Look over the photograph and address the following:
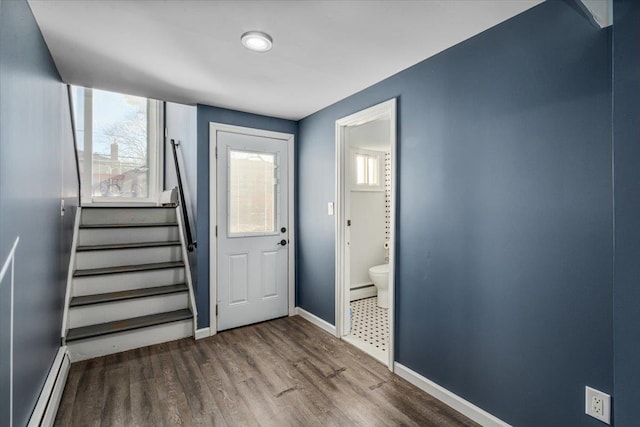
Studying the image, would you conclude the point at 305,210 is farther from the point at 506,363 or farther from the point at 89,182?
the point at 89,182

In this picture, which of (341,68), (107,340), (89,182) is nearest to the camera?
(341,68)

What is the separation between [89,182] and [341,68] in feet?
13.2

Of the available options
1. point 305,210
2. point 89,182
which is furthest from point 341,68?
point 89,182

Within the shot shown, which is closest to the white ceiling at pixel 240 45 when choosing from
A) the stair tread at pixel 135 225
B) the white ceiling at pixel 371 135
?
the white ceiling at pixel 371 135

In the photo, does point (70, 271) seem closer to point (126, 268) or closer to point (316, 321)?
point (126, 268)

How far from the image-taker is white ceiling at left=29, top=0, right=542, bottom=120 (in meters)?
1.62

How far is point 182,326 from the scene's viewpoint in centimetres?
305

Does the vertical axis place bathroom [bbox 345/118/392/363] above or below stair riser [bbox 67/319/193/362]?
above

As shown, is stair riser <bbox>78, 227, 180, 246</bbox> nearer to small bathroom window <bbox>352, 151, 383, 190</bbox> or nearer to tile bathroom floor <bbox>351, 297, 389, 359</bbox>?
tile bathroom floor <bbox>351, 297, 389, 359</bbox>

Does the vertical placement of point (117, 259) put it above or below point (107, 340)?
above

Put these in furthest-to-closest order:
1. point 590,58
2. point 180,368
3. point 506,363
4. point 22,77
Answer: point 180,368 → point 506,363 → point 22,77 → point 590,58

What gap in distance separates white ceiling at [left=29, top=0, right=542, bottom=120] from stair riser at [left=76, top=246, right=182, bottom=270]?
5.18ft

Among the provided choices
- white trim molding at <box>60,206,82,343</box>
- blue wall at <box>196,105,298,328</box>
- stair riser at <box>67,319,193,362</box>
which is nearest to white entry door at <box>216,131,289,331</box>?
blue wall at <box>196,105,298,328</box>

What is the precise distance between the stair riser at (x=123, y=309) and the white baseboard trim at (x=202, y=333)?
1.07ft
